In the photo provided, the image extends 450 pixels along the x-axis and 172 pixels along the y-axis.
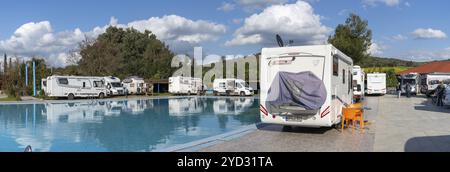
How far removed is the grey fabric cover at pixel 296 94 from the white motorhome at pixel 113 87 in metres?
A: 26.0

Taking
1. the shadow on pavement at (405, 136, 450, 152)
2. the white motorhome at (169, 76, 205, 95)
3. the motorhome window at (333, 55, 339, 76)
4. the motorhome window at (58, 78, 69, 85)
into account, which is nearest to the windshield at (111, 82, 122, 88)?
the motorhome window at (58, 78, 69, 85)

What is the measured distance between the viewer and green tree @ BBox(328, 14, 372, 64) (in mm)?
33688

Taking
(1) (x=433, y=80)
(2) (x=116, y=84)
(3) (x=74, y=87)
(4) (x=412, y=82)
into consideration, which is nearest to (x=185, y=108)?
(3) (x=74, y=87)

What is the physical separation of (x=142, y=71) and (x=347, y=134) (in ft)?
148

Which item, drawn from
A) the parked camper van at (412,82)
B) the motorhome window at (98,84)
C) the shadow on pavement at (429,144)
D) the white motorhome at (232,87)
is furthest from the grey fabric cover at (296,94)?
the white motorhome at (232,87)

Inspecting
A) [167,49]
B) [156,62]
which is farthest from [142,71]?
[167,49]

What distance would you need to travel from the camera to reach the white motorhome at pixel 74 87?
28125mm

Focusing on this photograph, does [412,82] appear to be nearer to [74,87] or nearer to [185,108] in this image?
[185,108]

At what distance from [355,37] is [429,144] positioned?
1152 inches

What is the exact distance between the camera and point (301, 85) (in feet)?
27.6

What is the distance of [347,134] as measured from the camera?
28.8 ft

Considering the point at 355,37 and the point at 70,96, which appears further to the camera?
the point at 355,37

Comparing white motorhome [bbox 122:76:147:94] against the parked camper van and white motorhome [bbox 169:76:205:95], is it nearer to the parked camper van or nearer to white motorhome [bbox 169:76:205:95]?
white motorhome [bbox 169:76:205:95]

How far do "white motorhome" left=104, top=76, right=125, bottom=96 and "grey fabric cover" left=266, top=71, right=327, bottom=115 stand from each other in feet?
85.5
